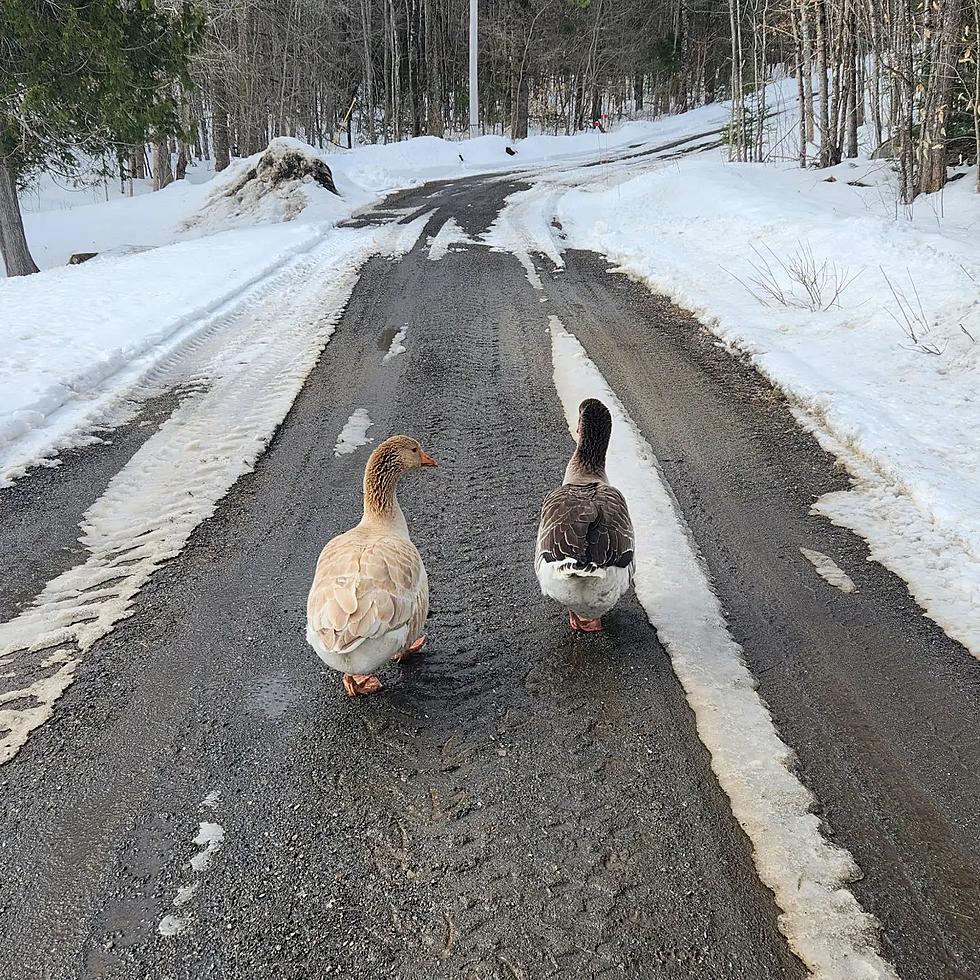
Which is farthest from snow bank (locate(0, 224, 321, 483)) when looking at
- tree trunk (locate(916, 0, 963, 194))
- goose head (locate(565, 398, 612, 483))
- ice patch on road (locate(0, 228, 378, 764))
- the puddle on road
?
tree trunk (locate(916, 0, 963, 194))

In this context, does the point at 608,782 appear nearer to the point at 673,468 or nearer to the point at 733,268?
the point at 673,468

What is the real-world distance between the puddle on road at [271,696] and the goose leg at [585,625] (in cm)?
134

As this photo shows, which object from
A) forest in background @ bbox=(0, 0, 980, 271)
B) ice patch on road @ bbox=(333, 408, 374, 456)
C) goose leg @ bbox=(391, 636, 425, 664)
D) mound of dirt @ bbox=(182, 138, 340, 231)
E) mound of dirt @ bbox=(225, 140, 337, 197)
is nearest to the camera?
goose leg @ bbox=(391, 636, 425, 664)

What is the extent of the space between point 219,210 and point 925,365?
64.5ft

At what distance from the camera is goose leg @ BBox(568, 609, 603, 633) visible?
390 cm

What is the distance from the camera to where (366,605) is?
316 cm

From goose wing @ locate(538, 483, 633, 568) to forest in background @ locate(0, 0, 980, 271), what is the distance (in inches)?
378

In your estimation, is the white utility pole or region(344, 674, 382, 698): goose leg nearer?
region(344, 674, 382, 698): goose leg

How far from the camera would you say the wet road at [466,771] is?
238cm

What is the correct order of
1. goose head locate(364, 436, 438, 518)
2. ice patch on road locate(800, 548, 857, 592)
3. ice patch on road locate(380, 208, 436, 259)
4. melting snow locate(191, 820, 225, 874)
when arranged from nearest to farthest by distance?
melting snow locate(191, 820, 225, 874) → goose head locate(364, 436, 438, 518) → ice patch on road locate(800, 548, 857, 592) → ice patch on road locate(380, 208, 436, 259)

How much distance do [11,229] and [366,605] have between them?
18624mm

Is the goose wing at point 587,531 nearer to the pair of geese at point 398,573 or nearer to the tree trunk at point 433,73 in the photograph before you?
the pair of geese at point 398,573

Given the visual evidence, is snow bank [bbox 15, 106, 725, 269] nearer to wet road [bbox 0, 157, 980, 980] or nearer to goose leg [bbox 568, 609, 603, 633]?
wet road [bbox 0, 157, 980, 980]

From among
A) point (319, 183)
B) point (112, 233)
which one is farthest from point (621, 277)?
point (112, 233)
